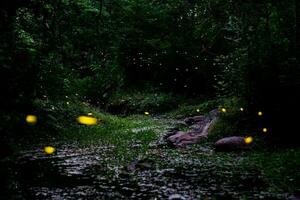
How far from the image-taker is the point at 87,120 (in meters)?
27.6

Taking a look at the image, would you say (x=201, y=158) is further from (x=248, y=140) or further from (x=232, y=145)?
(x=248, y=140)

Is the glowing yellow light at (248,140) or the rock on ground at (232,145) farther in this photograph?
the glowing yellow light at (248,140)

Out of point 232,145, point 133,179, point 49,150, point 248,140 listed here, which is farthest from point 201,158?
point 49,150

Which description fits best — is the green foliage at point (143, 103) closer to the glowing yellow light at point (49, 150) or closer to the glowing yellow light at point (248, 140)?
the glowing yellow light at point (49, 150)

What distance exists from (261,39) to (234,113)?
420cm

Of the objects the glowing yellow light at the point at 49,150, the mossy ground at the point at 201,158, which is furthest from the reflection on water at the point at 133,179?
the glowing yellow light at the point at 49,150

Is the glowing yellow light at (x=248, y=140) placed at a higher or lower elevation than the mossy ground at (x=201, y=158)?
higher

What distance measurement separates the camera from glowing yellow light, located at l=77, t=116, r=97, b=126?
→ 87.8 ft

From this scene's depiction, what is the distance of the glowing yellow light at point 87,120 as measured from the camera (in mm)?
26750

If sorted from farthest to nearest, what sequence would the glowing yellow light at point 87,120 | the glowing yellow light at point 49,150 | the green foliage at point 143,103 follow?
the green foliage at point 143,103, the glowing yellow light at point 87,120, the glowing yellow light at point 49,150

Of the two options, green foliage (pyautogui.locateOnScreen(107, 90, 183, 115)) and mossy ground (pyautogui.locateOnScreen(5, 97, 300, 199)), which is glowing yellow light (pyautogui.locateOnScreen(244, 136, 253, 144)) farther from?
green foliage (pyautogui.locateOnScreen(107, 90, 183, 115))

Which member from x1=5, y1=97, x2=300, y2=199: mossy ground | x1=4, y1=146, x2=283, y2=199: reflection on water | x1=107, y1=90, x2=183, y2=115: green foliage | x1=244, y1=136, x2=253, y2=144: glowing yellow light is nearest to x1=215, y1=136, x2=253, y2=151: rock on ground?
x1=244, y1=136, x2=253, y2=144: glowing yellow light

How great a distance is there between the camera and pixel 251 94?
1908 cm

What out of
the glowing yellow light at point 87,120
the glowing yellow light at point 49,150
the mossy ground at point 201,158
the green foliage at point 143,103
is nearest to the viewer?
the mossy ground at point 201,158
